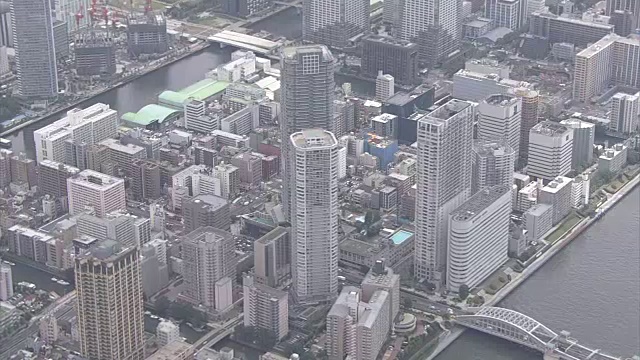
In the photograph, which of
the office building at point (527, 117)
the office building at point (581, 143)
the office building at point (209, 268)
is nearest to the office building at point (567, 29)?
the office building at point (527, 117)

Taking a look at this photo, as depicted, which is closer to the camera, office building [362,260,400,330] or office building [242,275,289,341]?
office building [242,275,289,341]

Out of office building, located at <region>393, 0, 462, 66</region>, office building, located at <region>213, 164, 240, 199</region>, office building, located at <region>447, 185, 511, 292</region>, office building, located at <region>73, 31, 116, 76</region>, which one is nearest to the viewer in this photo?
office building, located at <region>447, 185, 511, 292</region>

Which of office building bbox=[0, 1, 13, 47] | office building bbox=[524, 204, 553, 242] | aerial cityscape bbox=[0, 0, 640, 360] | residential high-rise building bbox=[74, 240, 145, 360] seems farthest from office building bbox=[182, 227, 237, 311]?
office building bbox=[0, 1, 13, 47]

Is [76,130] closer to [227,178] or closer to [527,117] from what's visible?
[227,178]

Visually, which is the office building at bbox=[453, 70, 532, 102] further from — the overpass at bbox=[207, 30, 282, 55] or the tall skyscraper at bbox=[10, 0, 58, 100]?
the tall skyscraper at bbox=[10, 0, 58, 100]

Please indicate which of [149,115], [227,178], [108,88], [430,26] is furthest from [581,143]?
[108,88]

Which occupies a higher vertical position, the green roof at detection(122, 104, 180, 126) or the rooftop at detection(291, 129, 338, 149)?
the rooftop at detection(291, 129, 338, 149)
